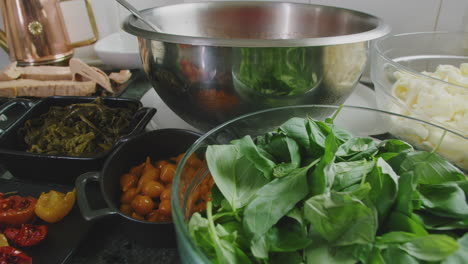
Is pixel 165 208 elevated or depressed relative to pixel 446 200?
depressed

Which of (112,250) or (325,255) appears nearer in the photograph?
(325,255)

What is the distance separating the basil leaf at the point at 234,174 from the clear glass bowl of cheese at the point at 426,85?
29cm

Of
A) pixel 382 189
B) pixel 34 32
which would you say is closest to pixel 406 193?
pixel 382 189

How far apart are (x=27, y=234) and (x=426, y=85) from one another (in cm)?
78

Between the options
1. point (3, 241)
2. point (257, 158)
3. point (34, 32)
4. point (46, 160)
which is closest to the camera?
point (257, 158)

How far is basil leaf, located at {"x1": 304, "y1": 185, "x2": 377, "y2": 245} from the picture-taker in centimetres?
32

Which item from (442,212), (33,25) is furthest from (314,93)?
→ (33,25)

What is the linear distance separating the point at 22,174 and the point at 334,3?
1.02 m

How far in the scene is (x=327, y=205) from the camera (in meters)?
0.33

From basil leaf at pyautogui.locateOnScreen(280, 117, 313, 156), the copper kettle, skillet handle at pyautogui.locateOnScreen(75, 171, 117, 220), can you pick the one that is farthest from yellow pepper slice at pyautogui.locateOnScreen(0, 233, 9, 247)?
the copper kettle

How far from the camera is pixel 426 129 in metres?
0.51

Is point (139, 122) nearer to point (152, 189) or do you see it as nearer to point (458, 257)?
point (152, 189)

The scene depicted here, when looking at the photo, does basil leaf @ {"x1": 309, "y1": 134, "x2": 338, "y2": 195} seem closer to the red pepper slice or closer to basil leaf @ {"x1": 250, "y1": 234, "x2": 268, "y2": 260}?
basil leaf @ {"x1": 250, "y1": 234, "x2": 268, "y2": 260}

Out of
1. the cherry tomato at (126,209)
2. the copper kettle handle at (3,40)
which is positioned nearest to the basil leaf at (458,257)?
the cherry tomato at (126,209)
